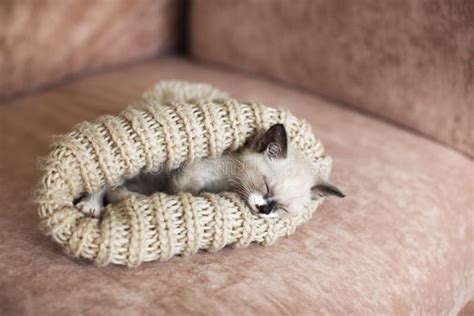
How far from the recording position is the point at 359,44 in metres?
1.37

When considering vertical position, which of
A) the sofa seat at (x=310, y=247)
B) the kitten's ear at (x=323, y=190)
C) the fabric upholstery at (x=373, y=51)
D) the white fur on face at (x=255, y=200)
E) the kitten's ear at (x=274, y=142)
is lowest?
the sofa seat at (x=310, y=247)

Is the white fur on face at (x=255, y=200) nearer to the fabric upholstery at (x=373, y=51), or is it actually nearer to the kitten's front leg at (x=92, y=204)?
the kitten's front leg at (x=92, y=204)

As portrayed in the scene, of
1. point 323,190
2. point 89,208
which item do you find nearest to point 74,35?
point 89,208

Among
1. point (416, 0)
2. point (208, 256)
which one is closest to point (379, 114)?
point (416, 0)

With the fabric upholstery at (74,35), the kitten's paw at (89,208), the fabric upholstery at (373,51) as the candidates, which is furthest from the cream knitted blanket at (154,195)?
the fabric upholstery at (74,35)

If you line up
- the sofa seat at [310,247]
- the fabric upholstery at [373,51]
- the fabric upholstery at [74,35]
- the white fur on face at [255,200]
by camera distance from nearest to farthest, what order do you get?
1. the sofa seat at [310,247]
2. the white fur on face at [255,200]
3. the fabric upholstery at [373,51]
4. the fabric upholstery at [74,35]

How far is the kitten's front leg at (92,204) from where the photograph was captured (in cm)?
89

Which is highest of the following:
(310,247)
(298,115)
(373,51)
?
(373,51)

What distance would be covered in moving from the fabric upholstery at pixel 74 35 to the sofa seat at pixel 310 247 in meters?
0.07

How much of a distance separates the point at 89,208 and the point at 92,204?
0.6 inches

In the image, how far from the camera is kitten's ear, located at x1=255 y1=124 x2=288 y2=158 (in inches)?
37.7

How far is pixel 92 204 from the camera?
0.91m

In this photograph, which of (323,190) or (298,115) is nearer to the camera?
(323,190)

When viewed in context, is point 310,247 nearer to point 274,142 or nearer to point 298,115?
point 274,142
